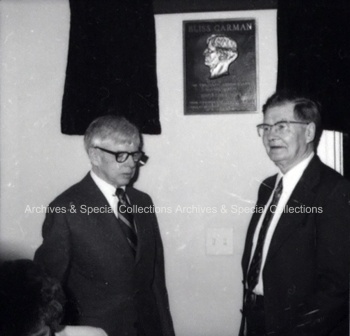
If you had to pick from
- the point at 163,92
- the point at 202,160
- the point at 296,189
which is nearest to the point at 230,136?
the point at 202,160

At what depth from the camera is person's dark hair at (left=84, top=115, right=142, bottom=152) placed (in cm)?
170

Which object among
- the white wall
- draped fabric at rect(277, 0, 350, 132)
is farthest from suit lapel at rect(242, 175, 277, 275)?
draped fabric at rect(277, 0, 350, 132)

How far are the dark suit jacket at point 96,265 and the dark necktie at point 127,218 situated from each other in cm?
3

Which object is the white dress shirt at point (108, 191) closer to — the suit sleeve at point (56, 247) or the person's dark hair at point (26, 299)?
the suit sleeve at point (56, 247)

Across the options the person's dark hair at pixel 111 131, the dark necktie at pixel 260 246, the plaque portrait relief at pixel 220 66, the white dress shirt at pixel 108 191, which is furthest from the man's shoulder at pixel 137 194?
the dark necktie at pixel 260 246

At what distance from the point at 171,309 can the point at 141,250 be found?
42 centimetres

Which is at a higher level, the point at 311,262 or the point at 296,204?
the point at 296,204

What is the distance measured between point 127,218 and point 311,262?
719 millimetres

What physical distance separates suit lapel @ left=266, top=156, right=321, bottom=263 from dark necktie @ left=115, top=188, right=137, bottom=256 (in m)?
0.53

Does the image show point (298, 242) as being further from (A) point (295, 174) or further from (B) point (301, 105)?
(B) point (301, 105)

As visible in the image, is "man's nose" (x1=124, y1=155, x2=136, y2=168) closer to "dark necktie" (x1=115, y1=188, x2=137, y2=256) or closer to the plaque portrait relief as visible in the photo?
"dark necktie" (x1=115, y1=188, x2=137, y2=256)

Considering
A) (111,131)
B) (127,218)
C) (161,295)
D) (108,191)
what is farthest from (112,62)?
(161,295)

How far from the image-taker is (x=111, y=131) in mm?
1696

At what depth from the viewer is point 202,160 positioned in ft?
6.35
